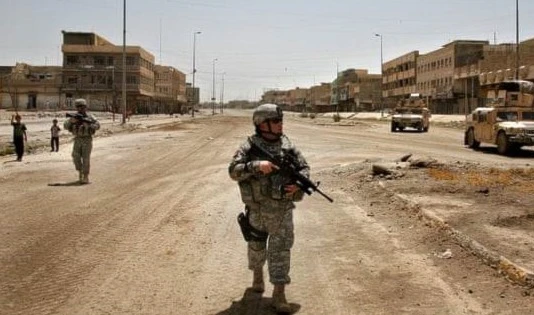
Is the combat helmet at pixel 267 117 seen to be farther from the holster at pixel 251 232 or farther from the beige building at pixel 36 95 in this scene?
the beige building at pixel 36 95

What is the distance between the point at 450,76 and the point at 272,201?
292 ft

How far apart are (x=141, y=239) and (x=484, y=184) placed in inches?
278

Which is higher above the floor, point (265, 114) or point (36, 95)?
point (36, 95)

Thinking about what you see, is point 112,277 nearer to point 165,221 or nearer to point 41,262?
point 41,262

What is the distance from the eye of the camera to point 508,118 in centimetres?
2348

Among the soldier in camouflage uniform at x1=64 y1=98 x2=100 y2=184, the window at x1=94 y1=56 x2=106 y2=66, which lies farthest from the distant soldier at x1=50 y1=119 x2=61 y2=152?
the window at x1=94 y1=56 x2=106 y2=66

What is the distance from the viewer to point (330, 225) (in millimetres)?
8883

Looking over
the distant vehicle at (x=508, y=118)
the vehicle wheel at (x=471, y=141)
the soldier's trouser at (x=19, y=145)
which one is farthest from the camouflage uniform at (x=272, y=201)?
the vehicle wheel at (x=471, y=141)

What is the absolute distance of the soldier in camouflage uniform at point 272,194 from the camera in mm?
5016

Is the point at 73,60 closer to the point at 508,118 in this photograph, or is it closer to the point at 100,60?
the point at 100,60

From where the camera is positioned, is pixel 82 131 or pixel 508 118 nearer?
pixel 82 131

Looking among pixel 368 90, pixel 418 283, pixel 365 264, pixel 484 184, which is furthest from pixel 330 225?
pixel 368 90

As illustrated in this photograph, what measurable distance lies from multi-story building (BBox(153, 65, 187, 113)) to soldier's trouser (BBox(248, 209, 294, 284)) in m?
122

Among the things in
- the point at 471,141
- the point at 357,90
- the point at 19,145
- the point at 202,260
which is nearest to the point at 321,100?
the point at 357,90
